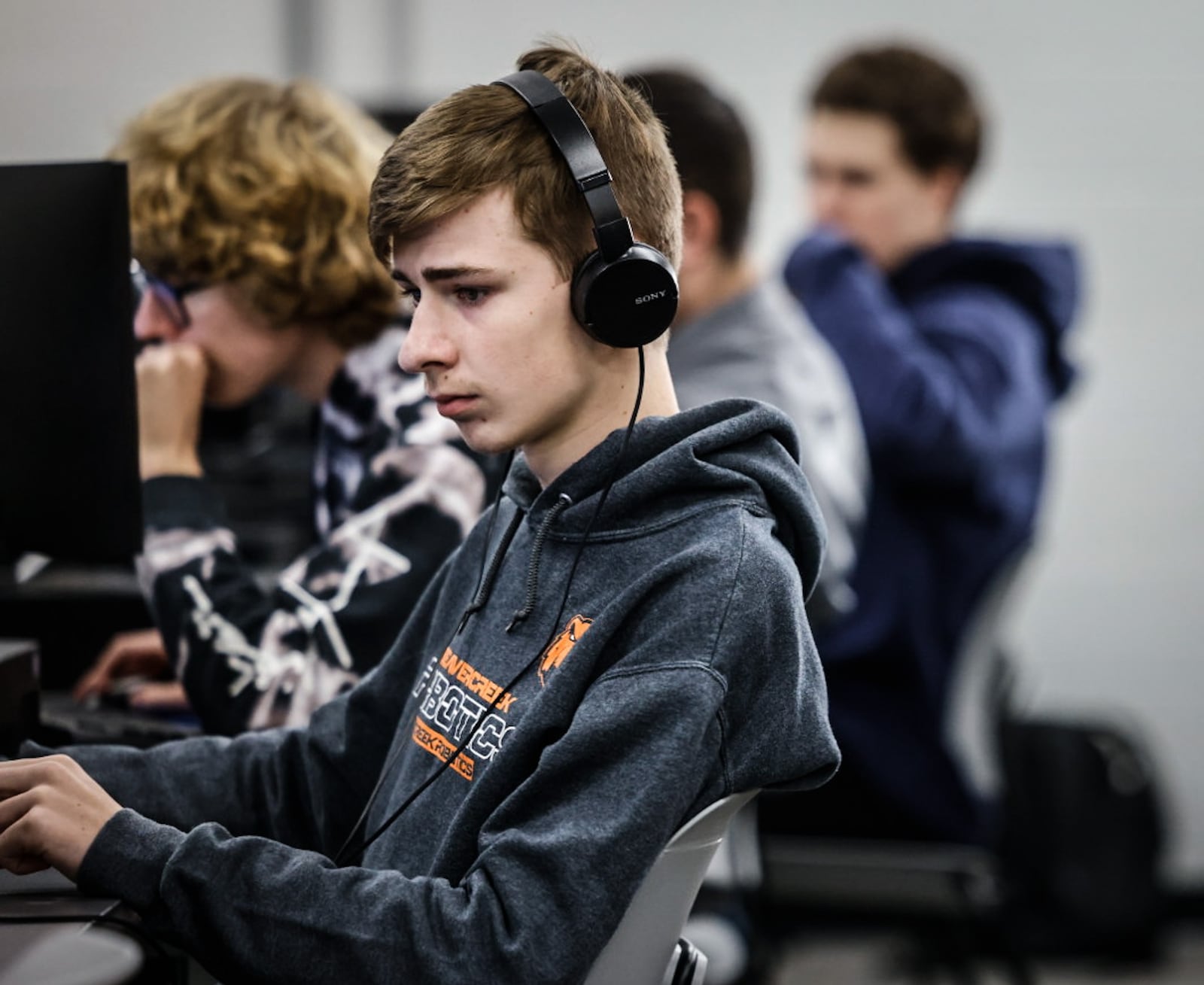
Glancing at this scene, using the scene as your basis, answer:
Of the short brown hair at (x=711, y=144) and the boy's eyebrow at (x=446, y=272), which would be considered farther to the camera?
the short brown hair at (x=711, y=144)

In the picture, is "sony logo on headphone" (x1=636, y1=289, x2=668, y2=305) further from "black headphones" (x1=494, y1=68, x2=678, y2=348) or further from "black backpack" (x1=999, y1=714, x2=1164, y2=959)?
"black backpack" (x1=999, y1=714, x2=1164, y2=959)

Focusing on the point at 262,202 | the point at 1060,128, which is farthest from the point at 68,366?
the point at 1060,128

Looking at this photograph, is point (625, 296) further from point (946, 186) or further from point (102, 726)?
point (946, 186)

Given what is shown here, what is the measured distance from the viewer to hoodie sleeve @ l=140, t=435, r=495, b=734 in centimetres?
127

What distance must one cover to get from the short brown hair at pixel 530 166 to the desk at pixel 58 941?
42 cm

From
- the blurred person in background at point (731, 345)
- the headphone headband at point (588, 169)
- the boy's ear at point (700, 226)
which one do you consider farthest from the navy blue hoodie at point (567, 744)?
the boy's ear at point (700, 226)

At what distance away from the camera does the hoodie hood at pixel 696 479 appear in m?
0.89

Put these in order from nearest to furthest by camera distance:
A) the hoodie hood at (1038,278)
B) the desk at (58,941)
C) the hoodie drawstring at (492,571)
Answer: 1. the desk at (58,941)
2. the hoodie drawstring at (492,571)
3. the hoodie hood at (1038,278)

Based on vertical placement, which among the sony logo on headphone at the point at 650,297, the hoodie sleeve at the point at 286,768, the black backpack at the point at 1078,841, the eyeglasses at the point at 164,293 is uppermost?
the sony logo on headphone at the point at 650,297

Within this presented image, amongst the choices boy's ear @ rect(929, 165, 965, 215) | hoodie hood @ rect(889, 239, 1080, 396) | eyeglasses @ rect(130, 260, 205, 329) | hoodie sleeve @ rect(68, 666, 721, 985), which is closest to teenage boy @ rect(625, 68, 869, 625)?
hoodie hood @ rect(889, 239, 1080, 396)

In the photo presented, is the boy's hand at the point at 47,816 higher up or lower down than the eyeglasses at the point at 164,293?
lower down

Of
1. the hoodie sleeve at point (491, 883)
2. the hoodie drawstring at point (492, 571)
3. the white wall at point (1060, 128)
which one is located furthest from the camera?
the white wall at point (1060, 128)

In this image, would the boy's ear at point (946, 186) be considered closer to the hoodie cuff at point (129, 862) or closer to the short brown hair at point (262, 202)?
the short brown hair at point (262, 202)

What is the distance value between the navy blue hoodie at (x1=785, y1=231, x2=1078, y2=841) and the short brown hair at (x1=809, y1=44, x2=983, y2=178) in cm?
24
